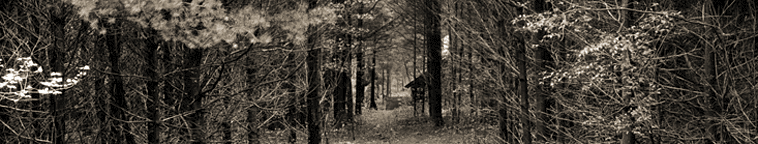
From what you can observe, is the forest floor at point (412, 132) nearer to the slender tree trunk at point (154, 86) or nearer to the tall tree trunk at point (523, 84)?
the tall tree trunk at point (523, 84)

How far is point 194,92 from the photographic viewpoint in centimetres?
873

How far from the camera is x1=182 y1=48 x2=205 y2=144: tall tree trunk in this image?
855 centimetres

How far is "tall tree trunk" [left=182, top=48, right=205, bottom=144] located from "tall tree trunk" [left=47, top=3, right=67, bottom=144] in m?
2.51

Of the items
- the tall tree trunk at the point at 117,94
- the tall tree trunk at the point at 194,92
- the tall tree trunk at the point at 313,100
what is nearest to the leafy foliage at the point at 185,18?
the tall tree trunk at the point at 194,92

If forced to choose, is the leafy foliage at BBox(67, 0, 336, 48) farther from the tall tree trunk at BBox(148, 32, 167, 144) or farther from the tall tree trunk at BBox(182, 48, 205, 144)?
the tall tree trunk at BBox(182, 48, 205, 144)

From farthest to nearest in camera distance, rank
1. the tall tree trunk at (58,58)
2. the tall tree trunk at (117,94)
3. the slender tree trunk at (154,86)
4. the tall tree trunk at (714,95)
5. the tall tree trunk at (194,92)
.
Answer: the tall tree trunk at (58,58)
the tall tree trunk at (117,94)
the tall tree trunk at (194,92)
the slender tree trunk at (154,86)
the tall tree trunk at (714,95)

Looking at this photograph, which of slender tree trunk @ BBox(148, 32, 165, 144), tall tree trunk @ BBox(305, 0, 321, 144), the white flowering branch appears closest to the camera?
the white flowering branch

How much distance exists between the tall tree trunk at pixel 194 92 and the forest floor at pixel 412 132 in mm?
10140

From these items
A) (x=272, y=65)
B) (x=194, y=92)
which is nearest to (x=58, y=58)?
(x=194, y=92)

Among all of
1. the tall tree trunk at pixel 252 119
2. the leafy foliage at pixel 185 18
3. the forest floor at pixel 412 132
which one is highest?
the leafy foliage at pixel 185 18

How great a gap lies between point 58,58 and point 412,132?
1429cm

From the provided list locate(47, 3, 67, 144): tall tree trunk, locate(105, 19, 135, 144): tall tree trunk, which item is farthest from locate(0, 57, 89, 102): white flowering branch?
locate(47, 3, 67, 144): tall tree trunk

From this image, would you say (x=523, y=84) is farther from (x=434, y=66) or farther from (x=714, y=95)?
(x=434, y=66)

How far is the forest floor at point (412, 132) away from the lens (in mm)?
19531
